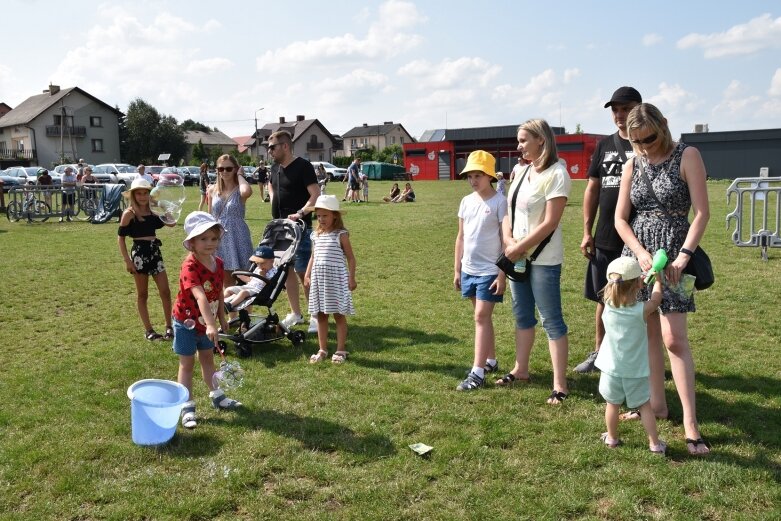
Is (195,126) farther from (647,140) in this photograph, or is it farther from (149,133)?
(647,140)

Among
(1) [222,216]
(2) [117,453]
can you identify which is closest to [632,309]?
(2) [117,453]

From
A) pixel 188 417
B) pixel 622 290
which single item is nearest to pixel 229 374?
pixel 188 417

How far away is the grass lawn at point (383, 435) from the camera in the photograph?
364 centimetres

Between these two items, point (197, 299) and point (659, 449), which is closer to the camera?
point (659, 449)

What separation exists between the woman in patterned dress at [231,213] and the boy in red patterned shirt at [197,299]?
7.29 ft

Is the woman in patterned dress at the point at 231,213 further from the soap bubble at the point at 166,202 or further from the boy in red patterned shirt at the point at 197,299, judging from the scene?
the boy in red patterned shirt at the point at 197,299

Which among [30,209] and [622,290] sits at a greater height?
[30,209]

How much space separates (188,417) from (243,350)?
5.55 ft

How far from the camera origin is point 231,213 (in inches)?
288

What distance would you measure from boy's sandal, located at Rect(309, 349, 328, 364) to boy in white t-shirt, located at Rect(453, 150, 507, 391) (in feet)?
4.85

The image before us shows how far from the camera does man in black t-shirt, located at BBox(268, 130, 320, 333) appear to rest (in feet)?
23.2

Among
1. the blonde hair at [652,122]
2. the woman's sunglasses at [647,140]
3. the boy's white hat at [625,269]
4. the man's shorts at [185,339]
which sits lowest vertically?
the man's shorts at [185,339]

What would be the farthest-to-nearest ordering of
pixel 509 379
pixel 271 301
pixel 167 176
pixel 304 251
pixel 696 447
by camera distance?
pixel 167 176 → pixel 304 251 → pixel 271 301 → pixel 509 379 → pixel 696 447

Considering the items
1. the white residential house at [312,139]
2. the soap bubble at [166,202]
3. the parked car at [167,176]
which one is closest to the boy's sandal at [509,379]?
the soap bubble at [166,202]
